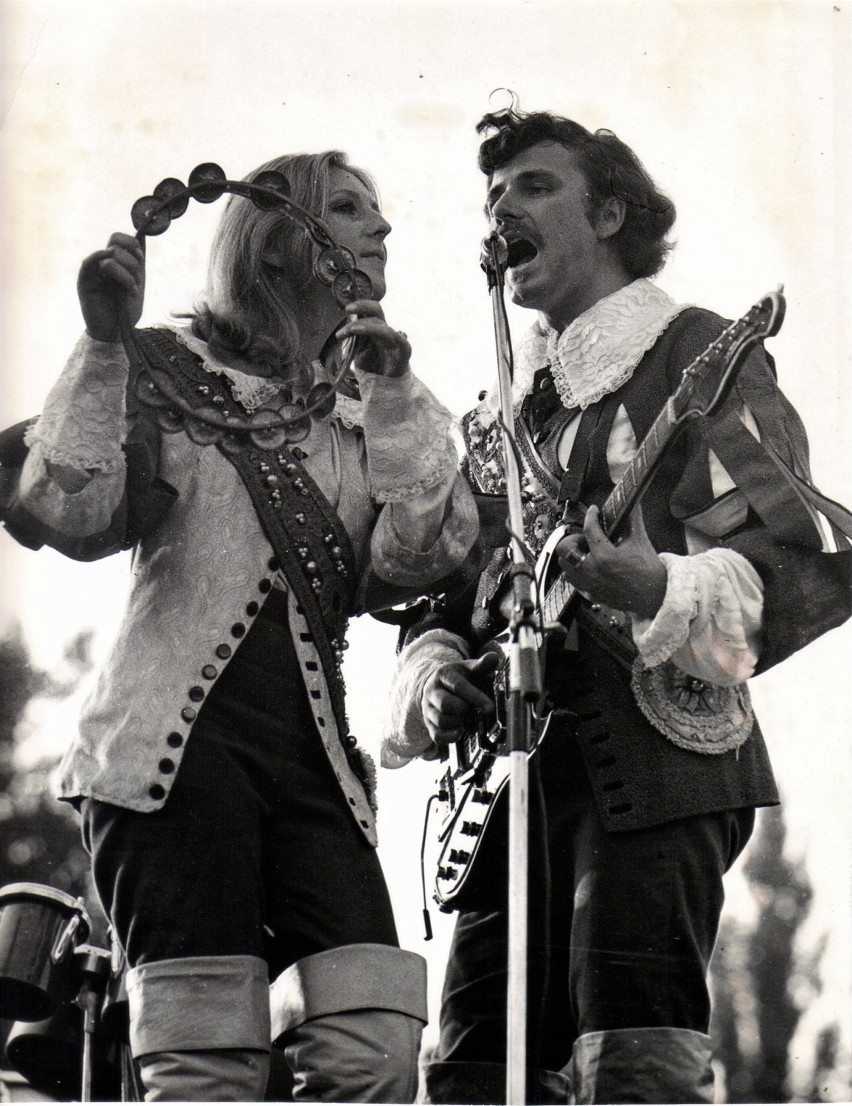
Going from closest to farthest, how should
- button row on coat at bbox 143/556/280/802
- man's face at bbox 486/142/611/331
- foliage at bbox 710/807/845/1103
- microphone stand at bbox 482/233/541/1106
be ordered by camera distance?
microphone stand at bbox 482/233/541/1106, button row on coat at bbox 143/556/280/802, foliage at bbox 710/807/845/1103, man's face at bbox 486/142/611/331

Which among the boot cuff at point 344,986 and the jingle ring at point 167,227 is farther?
the jingle ring at point 167,227

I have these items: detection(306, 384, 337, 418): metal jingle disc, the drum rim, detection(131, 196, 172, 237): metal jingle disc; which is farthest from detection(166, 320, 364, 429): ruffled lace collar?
the drum rim

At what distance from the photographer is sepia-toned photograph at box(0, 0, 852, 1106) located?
3184 millimetres

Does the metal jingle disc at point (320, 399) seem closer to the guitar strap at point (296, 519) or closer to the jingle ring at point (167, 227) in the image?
the jingle ring at point (167, 227)

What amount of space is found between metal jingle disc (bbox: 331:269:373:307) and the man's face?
17.9 inches

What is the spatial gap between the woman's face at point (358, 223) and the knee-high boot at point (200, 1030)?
1.23 metres

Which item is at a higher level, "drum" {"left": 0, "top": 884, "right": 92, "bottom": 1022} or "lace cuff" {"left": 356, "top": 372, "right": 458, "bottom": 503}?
"lace cuff" {"left": 356, "top": 372, "right": 458, "bottom": 503}

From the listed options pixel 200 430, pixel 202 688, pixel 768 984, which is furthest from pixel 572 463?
pixel 768 984

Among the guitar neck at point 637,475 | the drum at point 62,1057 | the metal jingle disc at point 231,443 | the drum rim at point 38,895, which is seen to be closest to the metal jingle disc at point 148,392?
the metal jingle disc at point 231,443

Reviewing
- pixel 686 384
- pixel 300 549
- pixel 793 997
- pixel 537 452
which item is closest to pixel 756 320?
pixel 686 384

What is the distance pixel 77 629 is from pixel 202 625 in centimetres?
39

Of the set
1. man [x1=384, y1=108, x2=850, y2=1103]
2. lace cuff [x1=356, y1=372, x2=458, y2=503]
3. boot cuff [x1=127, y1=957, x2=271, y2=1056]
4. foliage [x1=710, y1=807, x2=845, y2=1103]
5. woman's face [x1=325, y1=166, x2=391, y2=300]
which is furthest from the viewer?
woman's face [x1=325, y1=166, x2=391, y2=300]

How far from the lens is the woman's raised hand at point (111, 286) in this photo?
318 centimetres

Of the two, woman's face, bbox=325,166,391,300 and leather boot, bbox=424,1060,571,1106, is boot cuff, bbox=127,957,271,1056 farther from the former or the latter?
woman's face, bbox=325,166,391,300
